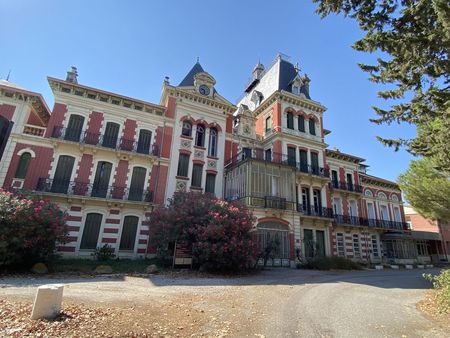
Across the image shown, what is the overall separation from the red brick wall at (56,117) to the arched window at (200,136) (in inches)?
388

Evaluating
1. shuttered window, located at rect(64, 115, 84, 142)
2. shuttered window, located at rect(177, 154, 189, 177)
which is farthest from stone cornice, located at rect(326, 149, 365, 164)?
shuttered window, located at rect(64, 115, 84, 142)

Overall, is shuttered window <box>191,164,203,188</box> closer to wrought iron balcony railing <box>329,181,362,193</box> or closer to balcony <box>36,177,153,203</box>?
balcony <box>36,177,153,203</box>

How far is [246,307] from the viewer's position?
276 inches

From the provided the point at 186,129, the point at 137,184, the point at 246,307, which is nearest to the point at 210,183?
the point at 186,129

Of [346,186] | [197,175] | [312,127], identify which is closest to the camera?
[197,175]

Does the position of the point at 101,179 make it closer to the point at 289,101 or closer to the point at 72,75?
the point at 72,75

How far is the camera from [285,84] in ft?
87.4

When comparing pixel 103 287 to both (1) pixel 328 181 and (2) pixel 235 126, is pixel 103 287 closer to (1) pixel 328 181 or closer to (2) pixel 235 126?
(2) pixel 235 126

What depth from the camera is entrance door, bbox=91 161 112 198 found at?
58.5 feet

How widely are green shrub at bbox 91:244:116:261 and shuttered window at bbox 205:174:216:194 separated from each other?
8243 millimetres

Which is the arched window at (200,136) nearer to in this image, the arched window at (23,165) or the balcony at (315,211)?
the balcony at (315,211)

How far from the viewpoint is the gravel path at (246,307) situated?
5.37 meters

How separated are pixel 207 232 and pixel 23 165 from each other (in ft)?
43.3

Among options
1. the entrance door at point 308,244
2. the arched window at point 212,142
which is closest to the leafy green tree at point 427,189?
the entrance door at point 308,244
